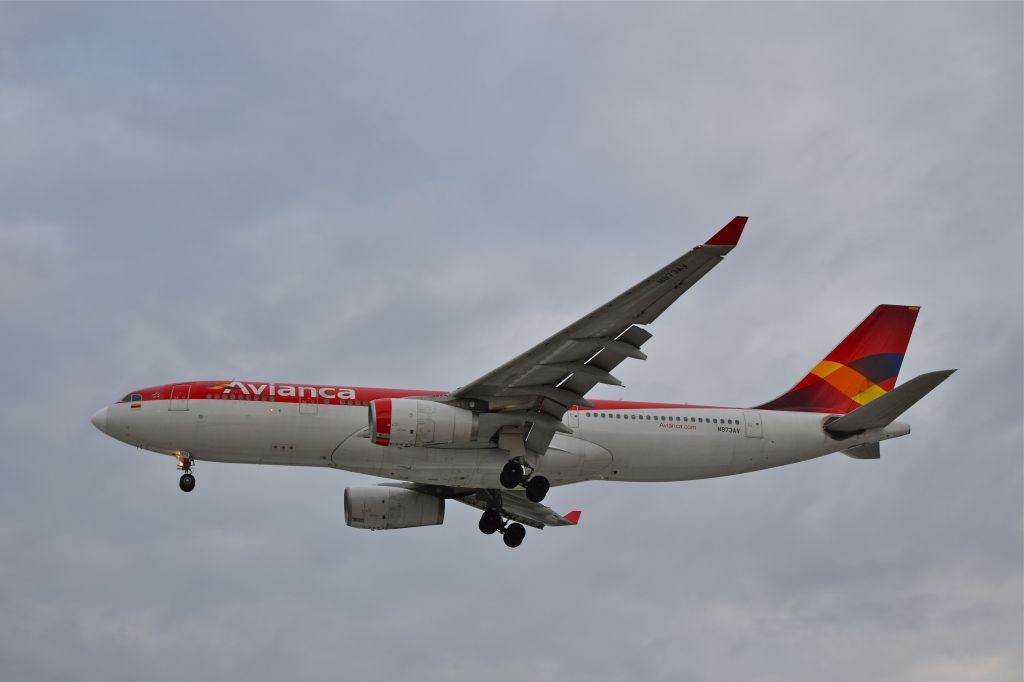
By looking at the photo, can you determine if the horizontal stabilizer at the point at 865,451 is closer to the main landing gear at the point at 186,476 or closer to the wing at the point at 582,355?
the wing at the point at 582,355

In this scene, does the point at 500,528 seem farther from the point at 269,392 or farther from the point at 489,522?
the point at 269,392

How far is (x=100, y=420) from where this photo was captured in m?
39.6

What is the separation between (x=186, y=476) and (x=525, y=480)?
34.5 ft

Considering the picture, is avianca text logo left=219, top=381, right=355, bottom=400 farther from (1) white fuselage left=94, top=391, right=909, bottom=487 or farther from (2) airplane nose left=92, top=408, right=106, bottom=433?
(2) airplane nose left=92, top=408, right=106, bottom=433

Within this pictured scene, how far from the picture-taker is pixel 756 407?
44.2m

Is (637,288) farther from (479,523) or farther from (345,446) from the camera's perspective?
(479,523)

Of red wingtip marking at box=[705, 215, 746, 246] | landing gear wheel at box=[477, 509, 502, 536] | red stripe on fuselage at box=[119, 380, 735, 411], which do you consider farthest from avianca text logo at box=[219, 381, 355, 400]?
red wingtip marking at box=[705, 215, 746, 246]

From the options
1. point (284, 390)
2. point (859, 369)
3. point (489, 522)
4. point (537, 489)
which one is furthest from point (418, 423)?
point (859, 369)

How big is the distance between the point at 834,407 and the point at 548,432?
11686 millimetres

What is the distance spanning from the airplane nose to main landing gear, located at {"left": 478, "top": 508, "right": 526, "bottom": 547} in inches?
529

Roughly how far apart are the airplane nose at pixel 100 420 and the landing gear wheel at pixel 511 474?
12.5m

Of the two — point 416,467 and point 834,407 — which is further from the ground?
point 834,407

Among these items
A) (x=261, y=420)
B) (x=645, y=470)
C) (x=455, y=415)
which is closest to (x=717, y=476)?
(x=645, y=470)

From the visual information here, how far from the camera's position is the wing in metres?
30.0
